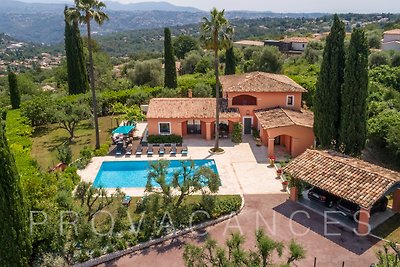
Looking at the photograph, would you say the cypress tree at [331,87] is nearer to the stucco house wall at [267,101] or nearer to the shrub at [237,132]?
the stucco house wall at [267,101]

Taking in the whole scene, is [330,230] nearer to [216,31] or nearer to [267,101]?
[216,31]

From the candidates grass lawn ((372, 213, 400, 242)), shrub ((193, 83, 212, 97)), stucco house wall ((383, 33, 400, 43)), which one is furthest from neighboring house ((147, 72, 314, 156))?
stucco house wall ((383, 33, 400, 43))

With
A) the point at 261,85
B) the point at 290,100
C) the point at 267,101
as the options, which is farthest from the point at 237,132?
the point at 290,100

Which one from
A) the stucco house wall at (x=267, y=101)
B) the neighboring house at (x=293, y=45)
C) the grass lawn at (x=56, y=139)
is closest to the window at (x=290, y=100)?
the stucco house wall at (x=267, y=101)

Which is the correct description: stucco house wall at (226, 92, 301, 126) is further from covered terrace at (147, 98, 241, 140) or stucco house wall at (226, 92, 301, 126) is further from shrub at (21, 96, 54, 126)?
shrub at (21, 96, 54, 126)

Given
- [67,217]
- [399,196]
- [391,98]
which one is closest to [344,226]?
[399,196]
